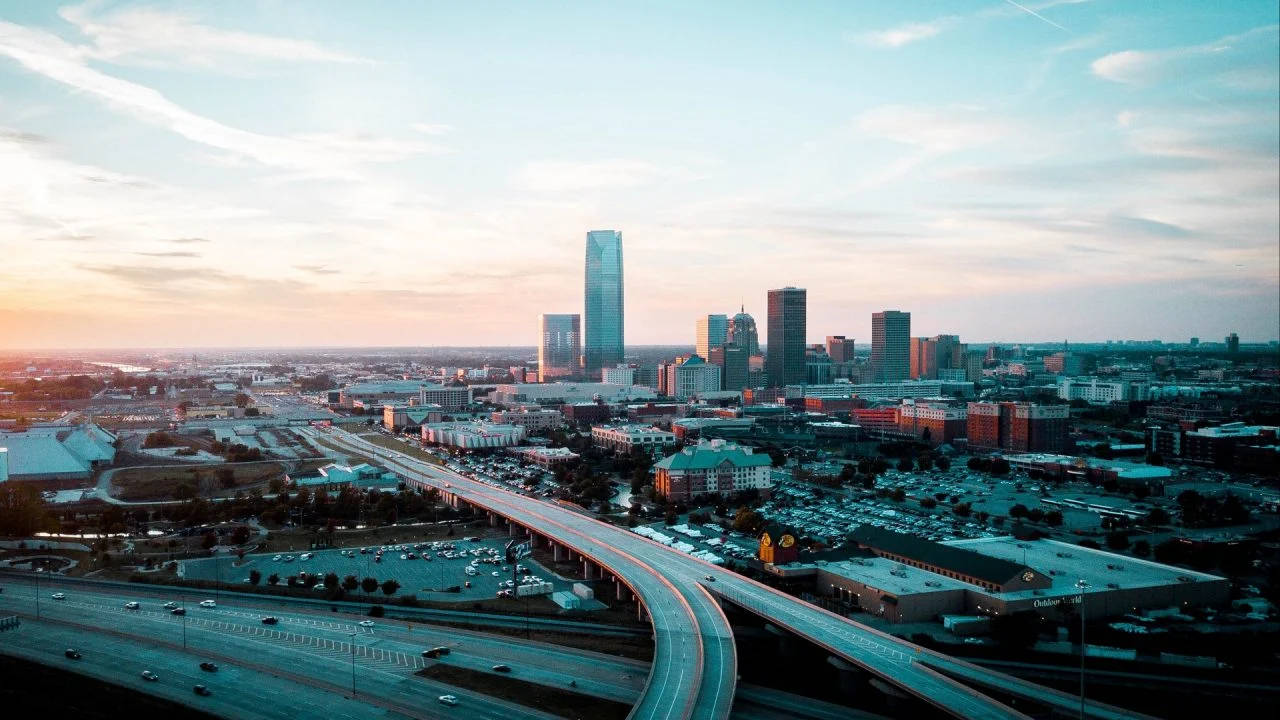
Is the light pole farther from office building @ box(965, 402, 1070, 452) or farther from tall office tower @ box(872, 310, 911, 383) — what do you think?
tall office tower @ box(872, 310, 911, 383)

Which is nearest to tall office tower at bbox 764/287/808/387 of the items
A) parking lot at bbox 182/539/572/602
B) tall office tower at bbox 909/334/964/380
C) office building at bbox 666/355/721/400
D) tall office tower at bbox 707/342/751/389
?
tall office tower at bbox 707/342/751/389

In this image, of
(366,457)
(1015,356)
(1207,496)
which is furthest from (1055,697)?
(1015,356)

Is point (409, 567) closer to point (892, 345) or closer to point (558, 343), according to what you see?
point (892, 345)

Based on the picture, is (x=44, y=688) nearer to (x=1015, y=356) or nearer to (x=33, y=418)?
(x=33, y=418)

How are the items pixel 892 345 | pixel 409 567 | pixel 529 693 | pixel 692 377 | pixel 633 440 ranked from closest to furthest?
pixel 529 693
pixel 409 567
pixel 633 440
pixel 692 377
pixel 892 345

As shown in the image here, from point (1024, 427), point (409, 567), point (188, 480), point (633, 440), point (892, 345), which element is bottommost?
point (409, 567)

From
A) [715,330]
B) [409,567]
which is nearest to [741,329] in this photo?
[715,330]
